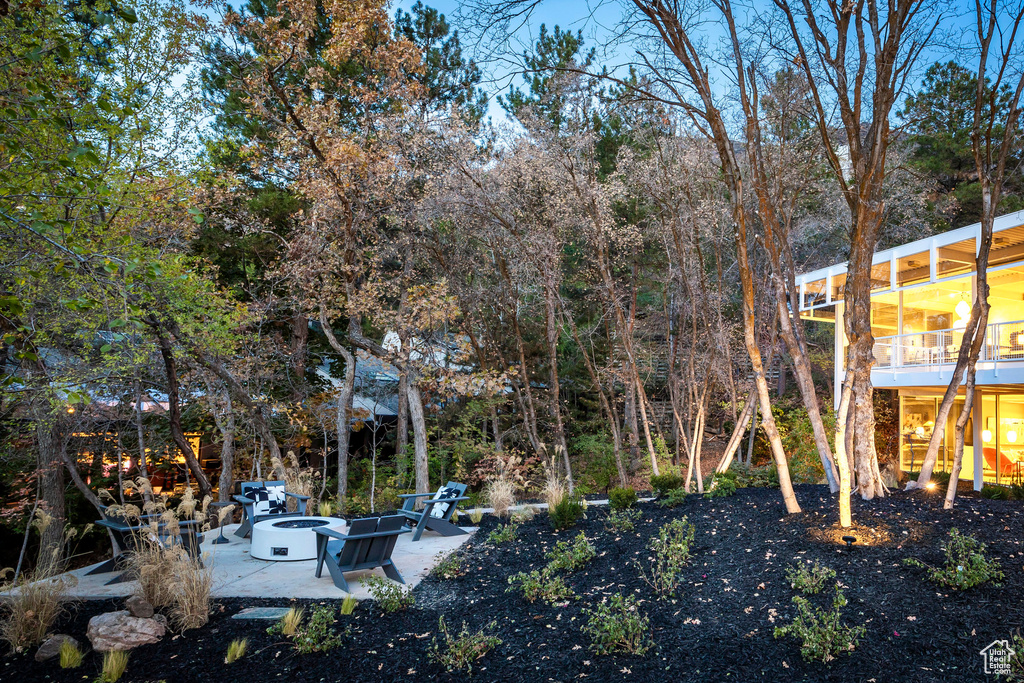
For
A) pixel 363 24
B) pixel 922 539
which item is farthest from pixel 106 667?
pixel 363 24

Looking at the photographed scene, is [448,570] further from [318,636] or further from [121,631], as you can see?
[121,631]

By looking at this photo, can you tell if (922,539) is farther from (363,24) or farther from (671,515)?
(363,24)

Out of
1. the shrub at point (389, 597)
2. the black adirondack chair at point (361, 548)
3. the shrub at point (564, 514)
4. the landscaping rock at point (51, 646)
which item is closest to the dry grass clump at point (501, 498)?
the shrub at point (564, 514)

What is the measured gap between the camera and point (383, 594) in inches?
185

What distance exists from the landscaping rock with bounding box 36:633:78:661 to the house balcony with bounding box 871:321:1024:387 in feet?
33.8

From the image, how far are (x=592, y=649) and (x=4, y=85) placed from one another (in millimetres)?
5184

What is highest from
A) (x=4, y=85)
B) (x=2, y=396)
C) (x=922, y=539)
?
(x=4, y=85)

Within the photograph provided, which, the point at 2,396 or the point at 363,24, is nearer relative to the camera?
the point at 2,396

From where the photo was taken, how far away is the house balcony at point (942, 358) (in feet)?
32.1

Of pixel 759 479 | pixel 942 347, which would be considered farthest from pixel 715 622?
pixel 942 347

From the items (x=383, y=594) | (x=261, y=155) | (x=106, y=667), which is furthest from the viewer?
(x=261, y=155)

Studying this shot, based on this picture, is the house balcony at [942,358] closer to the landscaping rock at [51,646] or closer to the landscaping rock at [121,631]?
the landscaping rock at [121,631]

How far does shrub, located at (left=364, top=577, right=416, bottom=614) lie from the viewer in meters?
4.60

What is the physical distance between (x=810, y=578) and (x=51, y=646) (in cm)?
496
